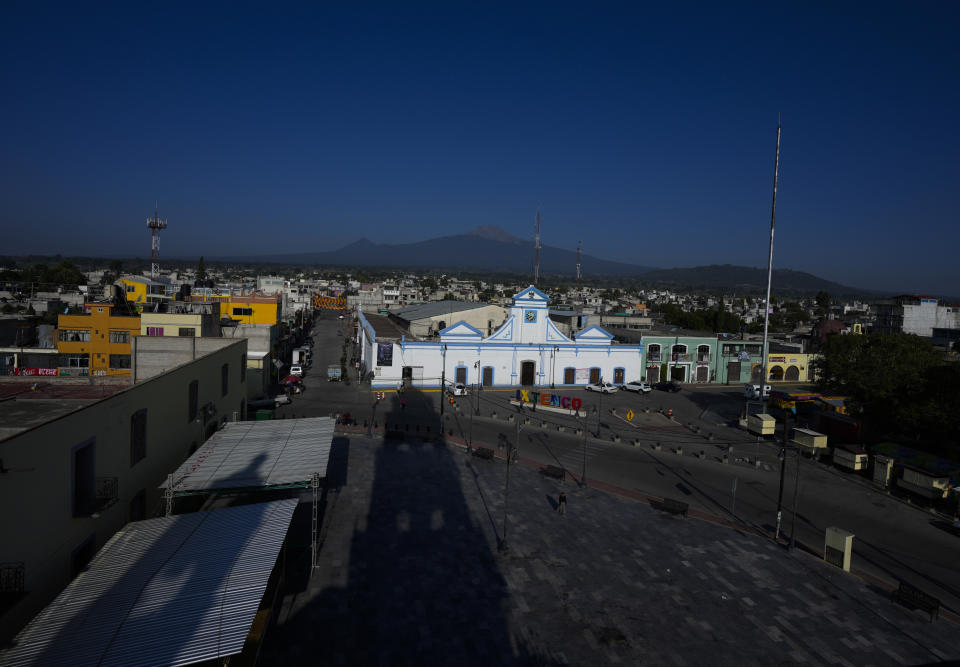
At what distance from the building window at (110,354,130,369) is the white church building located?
17.2 meters

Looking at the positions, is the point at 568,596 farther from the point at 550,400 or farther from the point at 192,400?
the point at 550,400

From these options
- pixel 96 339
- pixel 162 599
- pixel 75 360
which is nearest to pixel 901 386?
pixel 162 599

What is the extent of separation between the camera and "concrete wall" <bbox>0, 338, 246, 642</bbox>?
11.0 m

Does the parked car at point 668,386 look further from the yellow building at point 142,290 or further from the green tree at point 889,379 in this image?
the yellow building at point 142,290

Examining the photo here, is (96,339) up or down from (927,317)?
down

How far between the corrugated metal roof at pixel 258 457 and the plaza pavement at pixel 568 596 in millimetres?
2636

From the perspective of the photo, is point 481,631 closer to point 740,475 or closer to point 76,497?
point 76,497

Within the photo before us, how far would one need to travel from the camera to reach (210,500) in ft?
65.4

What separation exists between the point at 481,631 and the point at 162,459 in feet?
39.3

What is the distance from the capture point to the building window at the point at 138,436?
53.1 feet

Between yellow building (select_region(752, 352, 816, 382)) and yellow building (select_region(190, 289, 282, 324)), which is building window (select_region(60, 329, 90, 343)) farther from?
yellow building (select_region(752, 352, 816, 382))

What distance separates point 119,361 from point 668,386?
41939 millimetres

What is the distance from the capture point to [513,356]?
45.7 metres

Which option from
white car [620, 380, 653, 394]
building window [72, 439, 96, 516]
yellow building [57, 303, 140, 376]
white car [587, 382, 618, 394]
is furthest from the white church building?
building window [72, 439, 96, 516]
